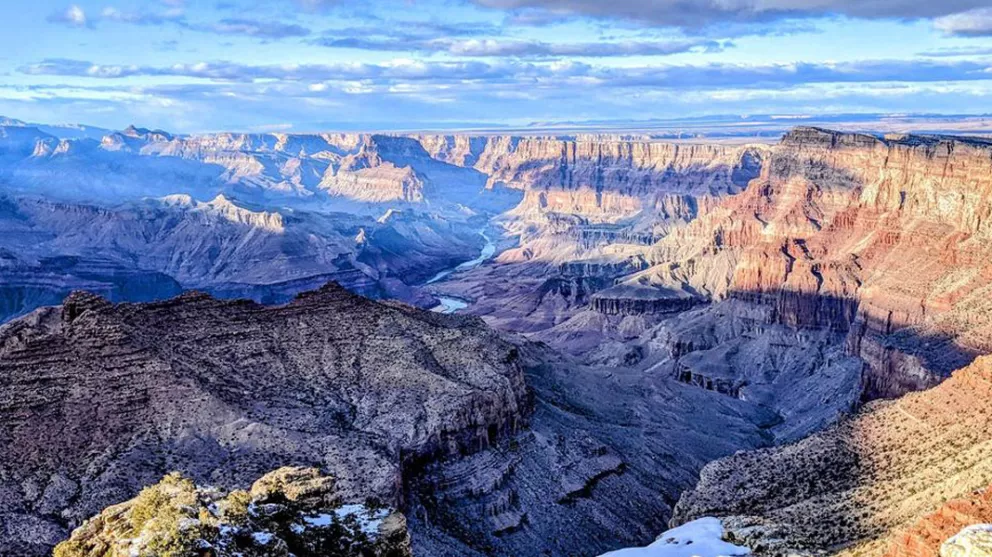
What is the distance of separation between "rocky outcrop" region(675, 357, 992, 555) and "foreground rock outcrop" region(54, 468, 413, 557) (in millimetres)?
16367

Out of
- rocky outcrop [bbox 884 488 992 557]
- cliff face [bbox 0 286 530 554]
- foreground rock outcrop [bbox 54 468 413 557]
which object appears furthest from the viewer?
cliff face [bbox 0 286 530 554]

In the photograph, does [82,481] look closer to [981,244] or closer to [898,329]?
[898,329]

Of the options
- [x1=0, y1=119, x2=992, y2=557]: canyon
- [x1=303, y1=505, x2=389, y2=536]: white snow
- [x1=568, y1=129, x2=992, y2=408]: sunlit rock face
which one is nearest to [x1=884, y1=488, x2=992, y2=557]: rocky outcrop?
[x1=0, y1=119, x2=992, y2=557]: canyon

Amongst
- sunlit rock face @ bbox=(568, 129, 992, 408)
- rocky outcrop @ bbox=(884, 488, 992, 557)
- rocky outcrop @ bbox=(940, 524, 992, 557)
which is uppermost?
rocky outcrop @ bbox=(940, 524, 992, 557)

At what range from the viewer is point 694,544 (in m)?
50.4

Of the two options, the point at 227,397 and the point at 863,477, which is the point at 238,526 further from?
the point at 863,477

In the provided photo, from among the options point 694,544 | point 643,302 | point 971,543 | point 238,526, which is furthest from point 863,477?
point 643,302

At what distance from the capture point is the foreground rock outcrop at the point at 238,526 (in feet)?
114

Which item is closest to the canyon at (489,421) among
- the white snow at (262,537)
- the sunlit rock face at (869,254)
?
the sunlit rock face at (869,254)

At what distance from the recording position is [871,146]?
152 m

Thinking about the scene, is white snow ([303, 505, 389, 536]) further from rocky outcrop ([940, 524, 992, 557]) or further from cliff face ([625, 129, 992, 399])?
cliff face ([625, 129, 992, 399])

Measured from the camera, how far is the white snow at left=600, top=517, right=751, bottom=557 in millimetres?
48247

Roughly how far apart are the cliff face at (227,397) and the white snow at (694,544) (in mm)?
13811

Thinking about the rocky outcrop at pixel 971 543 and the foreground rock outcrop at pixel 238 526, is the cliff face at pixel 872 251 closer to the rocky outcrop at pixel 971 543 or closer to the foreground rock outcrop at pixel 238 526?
the foreground rock outcrop at pixel 238 526
